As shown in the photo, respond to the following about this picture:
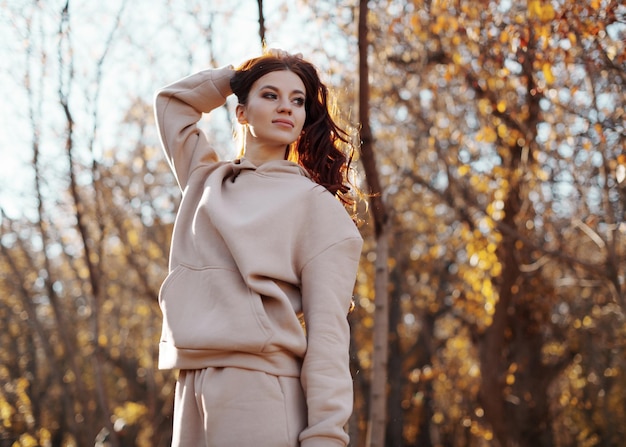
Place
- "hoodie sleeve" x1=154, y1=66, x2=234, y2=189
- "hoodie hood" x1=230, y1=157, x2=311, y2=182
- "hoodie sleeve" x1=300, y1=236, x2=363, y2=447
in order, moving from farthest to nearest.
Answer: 1. "hoodie sleeve" x1=154, y1=66, x2=234, y2=189
2. "hoodie hood" x1=230, y1=157, x2=311, y2=182
3. "hoodie sleeve" x1=300, y1=236, x2=363, y2=447

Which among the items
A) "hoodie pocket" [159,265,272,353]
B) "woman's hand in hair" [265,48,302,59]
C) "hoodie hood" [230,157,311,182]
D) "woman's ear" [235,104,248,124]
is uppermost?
"woman's hand in hair" [265,48,302,59]

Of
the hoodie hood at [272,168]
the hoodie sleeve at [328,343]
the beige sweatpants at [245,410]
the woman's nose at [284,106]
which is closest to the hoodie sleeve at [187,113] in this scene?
the hoodie hood at [272,168]

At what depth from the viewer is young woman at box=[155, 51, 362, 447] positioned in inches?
89.3

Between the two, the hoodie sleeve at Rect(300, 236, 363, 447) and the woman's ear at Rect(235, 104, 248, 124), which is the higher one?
the woman's ear at Rect(235, 104, 248, 124)

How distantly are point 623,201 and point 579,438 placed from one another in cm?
1076

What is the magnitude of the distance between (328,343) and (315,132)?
0.75 m

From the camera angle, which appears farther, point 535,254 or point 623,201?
point 535,254

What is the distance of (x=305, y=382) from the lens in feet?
7.59

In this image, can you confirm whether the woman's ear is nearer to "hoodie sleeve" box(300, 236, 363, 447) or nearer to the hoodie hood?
the hoodie hood

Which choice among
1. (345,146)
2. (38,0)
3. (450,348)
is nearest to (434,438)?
(450,348)

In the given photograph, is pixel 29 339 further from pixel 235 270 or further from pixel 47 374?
pixel 235 270

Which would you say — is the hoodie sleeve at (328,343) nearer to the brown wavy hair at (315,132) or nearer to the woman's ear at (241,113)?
the brown wavy hair at (315,132)

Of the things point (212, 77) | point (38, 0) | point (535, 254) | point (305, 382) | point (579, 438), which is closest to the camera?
point (305, 382)

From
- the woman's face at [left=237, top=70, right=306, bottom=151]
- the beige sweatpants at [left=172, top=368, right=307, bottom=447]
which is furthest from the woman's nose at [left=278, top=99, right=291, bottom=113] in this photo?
the beige sweatpants at [left=172, top=368, right=307, bottom=447]
